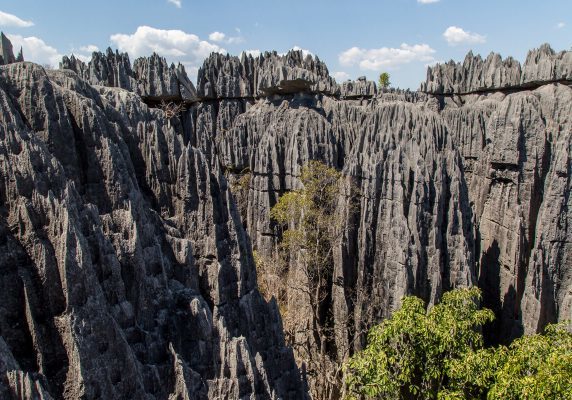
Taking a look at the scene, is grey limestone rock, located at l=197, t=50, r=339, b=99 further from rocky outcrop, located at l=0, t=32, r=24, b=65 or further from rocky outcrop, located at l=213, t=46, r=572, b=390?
rocky outcrop, located at l=0, t=32, r=24, b=65

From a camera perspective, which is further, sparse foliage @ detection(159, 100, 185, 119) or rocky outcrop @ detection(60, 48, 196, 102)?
rocky outcrop @ detection(60, 48, 196, 102)

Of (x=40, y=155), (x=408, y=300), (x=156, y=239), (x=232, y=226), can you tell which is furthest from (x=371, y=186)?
(x=40, y=155)

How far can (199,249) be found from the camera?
37.1ft

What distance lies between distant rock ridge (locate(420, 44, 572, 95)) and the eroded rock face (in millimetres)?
31531

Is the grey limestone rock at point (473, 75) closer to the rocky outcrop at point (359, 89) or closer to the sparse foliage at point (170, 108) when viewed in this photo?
the rocky outcrop at point (359, 89)

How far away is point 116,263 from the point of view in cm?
775

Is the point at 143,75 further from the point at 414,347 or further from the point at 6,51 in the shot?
the point at 414,347

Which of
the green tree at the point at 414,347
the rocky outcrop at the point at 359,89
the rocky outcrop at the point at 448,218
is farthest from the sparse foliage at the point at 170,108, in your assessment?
the green tree at the point at 414,347

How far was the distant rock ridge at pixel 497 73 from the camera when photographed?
32.1 meters

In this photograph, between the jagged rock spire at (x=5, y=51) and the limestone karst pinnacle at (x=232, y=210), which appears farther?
the jagged rock spire at (x=5, y=51)

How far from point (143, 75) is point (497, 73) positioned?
33.4 metres

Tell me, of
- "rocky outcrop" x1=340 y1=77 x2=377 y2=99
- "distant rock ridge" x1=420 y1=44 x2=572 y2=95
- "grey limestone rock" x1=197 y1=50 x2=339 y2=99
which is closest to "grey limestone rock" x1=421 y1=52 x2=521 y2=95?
"distant rock ridge" x1=420 y1=44 x2=572 y2=95

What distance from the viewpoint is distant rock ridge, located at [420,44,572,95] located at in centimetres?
3212

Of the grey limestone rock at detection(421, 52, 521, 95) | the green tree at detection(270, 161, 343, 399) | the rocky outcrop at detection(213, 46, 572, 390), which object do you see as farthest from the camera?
the grey limestone rock at detection(421, 52, 521, 95)
